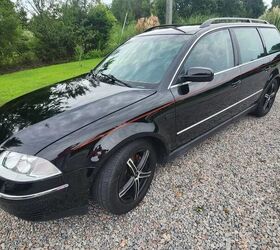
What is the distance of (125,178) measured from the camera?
7.89 feet

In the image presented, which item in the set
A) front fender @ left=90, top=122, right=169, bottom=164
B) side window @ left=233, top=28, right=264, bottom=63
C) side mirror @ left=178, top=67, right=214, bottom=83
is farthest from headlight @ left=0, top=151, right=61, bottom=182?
side window @ left=233, top=28, right=264, bottom=63

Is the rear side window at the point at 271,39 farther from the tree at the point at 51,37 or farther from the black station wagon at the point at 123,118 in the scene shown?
the tree at the point at 51,37

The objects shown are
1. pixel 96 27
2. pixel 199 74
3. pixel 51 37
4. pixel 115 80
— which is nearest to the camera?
pixel 199 74

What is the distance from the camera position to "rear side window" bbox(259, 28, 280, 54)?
433 cm

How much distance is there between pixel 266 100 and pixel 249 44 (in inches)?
52.4

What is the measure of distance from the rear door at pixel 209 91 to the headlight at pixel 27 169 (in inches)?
55.3

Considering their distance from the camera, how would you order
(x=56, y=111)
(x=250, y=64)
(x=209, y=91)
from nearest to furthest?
1. (x=56, y=111)
2. (x=209, y=91)
3. (x=250, y=64)

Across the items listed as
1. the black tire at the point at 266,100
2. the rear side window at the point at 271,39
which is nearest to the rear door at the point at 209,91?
the black tire at the point at 266,100

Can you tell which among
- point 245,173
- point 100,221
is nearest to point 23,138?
point 100,221

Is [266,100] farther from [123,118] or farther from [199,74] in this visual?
[123,118]

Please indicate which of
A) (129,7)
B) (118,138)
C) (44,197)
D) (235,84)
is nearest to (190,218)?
(118,138)

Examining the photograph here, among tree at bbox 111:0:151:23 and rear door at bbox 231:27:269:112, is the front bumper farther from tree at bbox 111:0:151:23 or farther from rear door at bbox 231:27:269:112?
tree at bbox 111:0:151:23

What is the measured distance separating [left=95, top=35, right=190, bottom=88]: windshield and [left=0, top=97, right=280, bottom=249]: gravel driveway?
3.78 ft

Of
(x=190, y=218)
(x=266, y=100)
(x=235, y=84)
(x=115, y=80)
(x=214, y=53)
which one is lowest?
(x=190, y=218)
